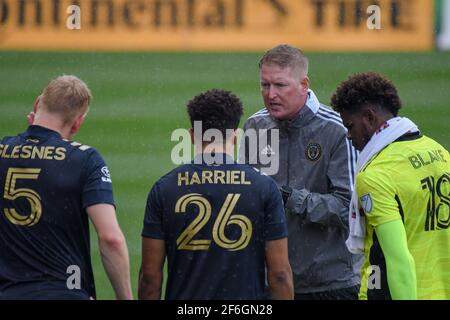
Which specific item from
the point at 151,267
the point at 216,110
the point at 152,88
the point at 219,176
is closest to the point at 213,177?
the point at 219,176

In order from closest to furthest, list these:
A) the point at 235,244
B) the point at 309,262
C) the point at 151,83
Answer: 1. the point at 235,244
2. the point at 309,262
3. the point at 151,83

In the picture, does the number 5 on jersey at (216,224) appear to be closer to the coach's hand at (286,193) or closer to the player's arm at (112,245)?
the player's arm at (112,245)

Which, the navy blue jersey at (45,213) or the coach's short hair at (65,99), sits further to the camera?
the coach's short hair at (65,99)

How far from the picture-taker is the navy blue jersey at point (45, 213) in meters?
3.93

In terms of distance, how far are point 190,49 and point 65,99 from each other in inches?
352

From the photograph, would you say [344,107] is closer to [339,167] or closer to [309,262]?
[339,167]

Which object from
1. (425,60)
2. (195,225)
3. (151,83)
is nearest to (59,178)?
(195,225)

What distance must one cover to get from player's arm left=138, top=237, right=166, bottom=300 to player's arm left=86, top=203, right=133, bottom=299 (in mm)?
68

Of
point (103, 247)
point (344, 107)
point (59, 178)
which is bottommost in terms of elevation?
point (103, 247)

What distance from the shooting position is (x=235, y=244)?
12.7ft

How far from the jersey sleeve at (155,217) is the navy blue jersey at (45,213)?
175mm

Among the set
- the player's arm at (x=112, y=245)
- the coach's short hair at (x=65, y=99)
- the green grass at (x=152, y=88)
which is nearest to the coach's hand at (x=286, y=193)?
the player's arm at (x=112, y=245)
